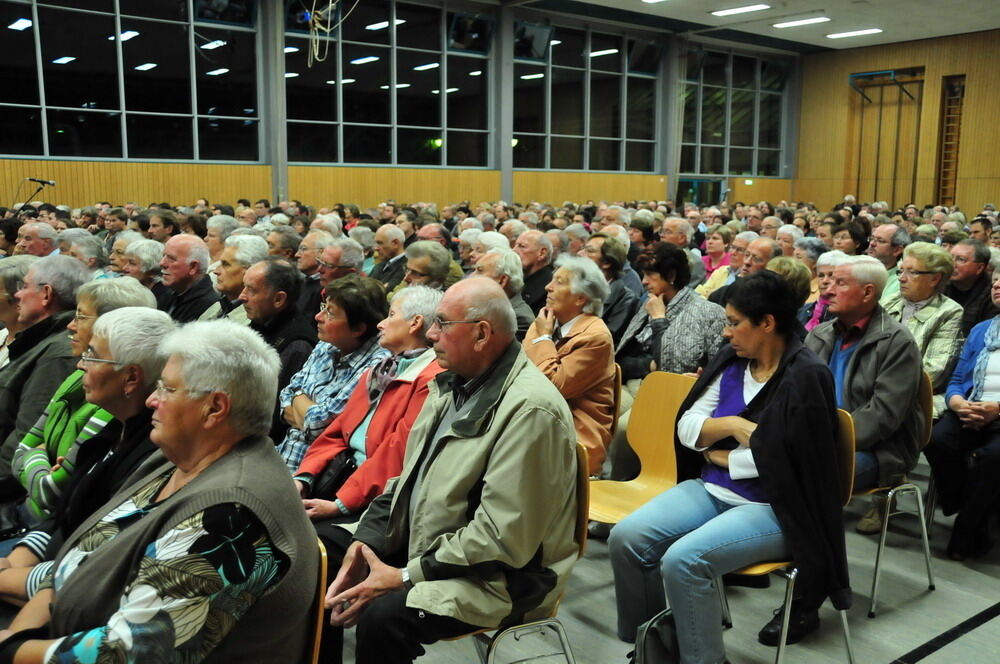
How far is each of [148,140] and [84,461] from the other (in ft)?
43.3

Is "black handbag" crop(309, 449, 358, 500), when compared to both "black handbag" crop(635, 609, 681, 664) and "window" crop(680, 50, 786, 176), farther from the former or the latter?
"window" crop(680, 50, 786, 176)

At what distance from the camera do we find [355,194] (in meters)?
16.5

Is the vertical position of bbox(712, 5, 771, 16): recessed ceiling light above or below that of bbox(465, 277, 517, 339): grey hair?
above

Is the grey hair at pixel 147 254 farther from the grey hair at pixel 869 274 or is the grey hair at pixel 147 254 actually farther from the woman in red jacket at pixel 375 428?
the grey hair at pixel 869 274

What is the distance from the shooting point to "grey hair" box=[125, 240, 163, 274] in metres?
5.27

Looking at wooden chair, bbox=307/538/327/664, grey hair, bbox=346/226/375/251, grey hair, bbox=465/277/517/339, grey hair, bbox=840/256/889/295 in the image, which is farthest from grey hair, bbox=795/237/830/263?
wooden chair, bbox=307/538/327/664

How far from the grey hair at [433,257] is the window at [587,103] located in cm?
1419

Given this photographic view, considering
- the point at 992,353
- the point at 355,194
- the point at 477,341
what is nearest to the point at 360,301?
the point at 477,341

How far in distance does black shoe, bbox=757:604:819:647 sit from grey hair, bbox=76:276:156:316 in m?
2.54

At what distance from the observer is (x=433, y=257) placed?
15.9 feet

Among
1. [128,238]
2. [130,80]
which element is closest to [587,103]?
[130,80]

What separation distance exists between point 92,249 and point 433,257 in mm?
2641

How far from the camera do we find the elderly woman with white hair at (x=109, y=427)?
2.24 m

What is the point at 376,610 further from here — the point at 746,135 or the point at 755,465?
the point at 746,135
